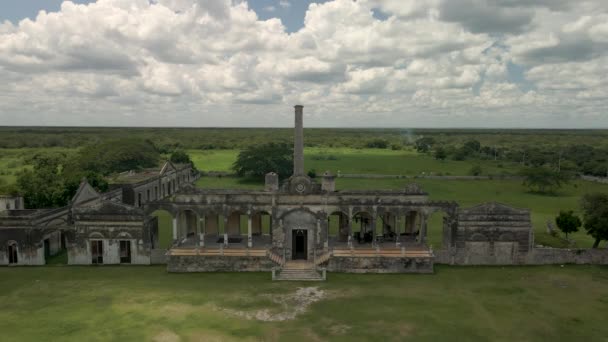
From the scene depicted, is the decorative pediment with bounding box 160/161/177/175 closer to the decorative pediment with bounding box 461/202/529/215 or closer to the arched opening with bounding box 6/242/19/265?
the arched opening with bounding box 6/242/19/265

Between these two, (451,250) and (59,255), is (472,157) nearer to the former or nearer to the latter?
(451,250)

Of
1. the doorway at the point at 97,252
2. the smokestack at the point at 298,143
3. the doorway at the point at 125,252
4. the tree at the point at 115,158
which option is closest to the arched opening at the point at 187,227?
the doorway at the point at 125,252

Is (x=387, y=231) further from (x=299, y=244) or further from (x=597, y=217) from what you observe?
(x=597, y=217)

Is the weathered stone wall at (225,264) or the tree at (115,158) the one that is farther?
the tree at (115,158)

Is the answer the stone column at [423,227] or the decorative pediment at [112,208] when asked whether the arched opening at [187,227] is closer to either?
the decorative pediment at [112,208]

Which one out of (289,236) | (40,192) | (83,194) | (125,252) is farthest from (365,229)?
(40,192)

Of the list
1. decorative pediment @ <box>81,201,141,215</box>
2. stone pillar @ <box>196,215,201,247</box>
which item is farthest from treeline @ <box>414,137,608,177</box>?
decorative pediment @ <box>81,201,141,215</box>
